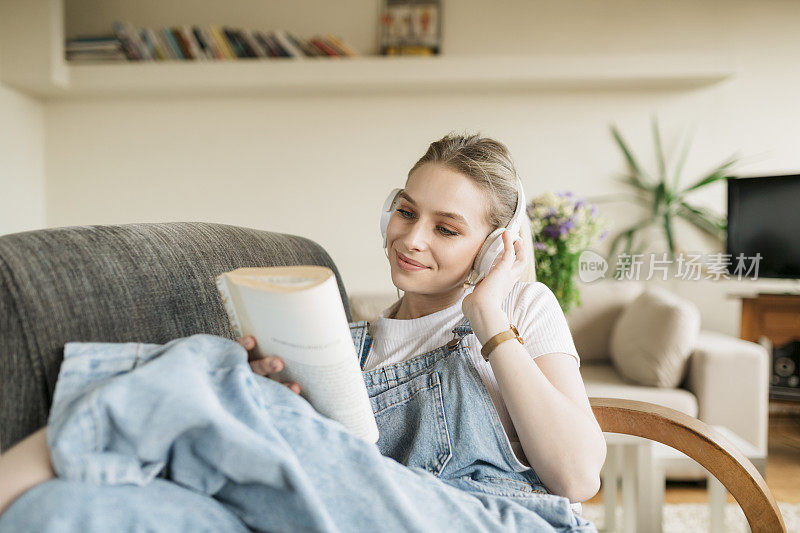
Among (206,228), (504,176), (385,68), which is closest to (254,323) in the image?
(206,228)

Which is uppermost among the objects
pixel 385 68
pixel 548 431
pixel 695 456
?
pixel 385 68

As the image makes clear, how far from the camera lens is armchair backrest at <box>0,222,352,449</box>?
78 cm

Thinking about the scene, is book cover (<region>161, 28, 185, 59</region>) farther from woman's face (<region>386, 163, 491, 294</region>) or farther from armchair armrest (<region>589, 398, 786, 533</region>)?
armchair armrest (<region>589, 398, 786, 533</region>)

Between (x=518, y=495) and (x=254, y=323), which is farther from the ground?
(x=254, y=323)

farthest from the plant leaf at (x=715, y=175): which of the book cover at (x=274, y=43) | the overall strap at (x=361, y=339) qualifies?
the overall strap at (x=361, y=339)

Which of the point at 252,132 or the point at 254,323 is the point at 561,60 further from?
the point at 254,323

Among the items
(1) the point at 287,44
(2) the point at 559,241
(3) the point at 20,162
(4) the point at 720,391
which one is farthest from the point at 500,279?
(3) the point at 20,162

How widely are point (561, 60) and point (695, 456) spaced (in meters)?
2.77

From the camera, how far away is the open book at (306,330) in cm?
77

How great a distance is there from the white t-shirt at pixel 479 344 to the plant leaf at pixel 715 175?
286 centimetres

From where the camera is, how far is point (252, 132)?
3977mm

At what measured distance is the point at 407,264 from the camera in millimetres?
1211

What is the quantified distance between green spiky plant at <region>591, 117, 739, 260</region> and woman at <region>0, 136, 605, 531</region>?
9.03 ft

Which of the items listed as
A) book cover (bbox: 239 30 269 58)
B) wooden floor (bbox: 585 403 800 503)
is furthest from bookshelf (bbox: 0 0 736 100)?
wooden floor (bbox: 585 403 800 503)
